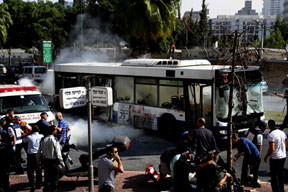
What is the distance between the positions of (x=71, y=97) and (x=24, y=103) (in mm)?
5501

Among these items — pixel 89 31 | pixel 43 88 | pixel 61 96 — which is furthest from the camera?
pixel 89 31

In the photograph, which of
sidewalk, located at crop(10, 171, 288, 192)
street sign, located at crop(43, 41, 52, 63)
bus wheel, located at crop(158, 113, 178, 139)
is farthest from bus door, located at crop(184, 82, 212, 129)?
street sign, located at crop(43, 41, 52, 63)

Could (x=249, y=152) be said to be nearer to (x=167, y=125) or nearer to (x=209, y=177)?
(x=209, y=177)

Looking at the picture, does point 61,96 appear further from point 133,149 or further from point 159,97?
point 159,97

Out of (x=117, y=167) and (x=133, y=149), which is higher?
(x=117, y=167)

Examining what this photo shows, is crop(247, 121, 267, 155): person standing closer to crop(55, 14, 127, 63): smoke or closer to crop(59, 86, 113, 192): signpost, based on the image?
crop(59, 86, 113, 192): signpost

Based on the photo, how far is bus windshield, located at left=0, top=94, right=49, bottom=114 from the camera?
12406 millimetres

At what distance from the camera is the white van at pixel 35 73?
35.4 m

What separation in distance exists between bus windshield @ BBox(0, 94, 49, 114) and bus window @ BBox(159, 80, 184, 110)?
4.24 meters

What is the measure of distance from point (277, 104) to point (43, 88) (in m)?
19.1

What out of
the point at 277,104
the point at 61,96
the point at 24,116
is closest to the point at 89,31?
the point at 277,104

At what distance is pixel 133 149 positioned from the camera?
13.3m

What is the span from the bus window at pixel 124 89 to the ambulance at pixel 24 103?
12.3ft

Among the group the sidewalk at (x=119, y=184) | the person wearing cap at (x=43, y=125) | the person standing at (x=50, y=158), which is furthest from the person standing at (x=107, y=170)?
the sidewalk at (x=119, y=184)
